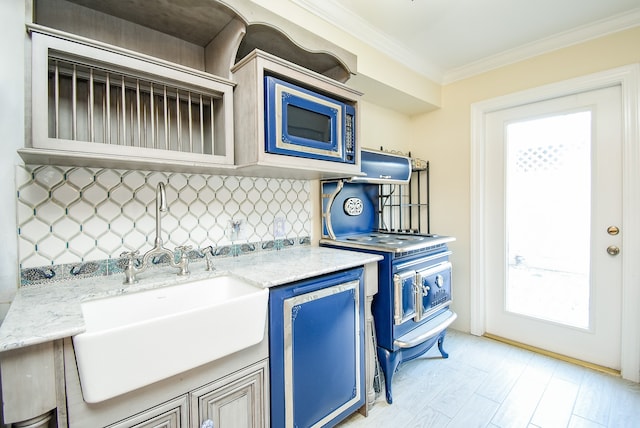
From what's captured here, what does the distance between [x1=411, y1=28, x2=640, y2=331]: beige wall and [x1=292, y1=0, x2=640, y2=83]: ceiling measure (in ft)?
0.41

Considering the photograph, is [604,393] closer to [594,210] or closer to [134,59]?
[594,210]

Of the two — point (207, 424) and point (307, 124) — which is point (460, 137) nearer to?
point (307, 124)

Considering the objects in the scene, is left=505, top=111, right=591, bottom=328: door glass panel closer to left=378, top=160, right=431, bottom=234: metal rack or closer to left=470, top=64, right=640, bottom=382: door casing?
left=470, top=64, right=640, bottom=382: door casing

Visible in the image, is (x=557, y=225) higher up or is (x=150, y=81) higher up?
(x=150, y=81)

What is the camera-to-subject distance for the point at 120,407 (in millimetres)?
877

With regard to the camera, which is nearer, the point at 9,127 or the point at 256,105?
the point at 9,127

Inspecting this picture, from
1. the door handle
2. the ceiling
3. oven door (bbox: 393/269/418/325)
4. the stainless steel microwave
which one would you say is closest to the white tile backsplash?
the stainless steel microwave

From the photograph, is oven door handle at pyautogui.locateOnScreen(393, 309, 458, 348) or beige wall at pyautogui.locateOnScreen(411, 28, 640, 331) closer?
oven door handle at pyautogui.locateOnScreen(393, 309, 458, 348)

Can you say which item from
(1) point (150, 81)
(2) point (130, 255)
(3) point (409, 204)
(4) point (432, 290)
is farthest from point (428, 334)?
(1) point (150, 81)

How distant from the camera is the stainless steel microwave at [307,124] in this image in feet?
4.68

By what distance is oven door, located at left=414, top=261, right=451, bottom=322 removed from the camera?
2.00 m

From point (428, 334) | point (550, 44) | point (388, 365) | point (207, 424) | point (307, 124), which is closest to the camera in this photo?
point (207, 424)

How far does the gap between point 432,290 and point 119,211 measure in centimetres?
201

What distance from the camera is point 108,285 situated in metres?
1.19
